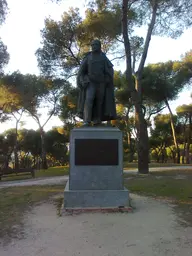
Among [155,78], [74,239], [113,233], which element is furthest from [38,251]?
[155,78]

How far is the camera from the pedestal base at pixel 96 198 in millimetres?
5652

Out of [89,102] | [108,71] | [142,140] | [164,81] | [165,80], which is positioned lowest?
[142,140]

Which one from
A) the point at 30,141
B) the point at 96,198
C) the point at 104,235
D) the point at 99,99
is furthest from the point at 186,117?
the point at 104,235

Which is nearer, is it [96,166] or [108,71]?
[96,166]

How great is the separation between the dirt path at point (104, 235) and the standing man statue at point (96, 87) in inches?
88.5

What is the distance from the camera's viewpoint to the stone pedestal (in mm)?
5703

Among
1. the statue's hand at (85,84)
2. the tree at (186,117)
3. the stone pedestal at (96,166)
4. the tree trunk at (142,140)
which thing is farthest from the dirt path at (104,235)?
the tree at (186,117)

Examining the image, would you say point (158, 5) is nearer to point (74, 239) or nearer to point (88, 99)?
point (88, 99)

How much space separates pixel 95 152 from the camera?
6.00 m

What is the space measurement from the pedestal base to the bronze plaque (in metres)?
0.59

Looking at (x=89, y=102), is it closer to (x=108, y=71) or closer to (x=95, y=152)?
(x=108, y=71)

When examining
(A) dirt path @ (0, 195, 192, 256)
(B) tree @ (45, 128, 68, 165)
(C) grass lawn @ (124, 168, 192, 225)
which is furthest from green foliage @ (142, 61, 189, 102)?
(A) dirt path @ (0, 195, 192, 256)

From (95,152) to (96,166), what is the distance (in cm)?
28

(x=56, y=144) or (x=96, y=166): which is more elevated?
(x=56, y=144)
